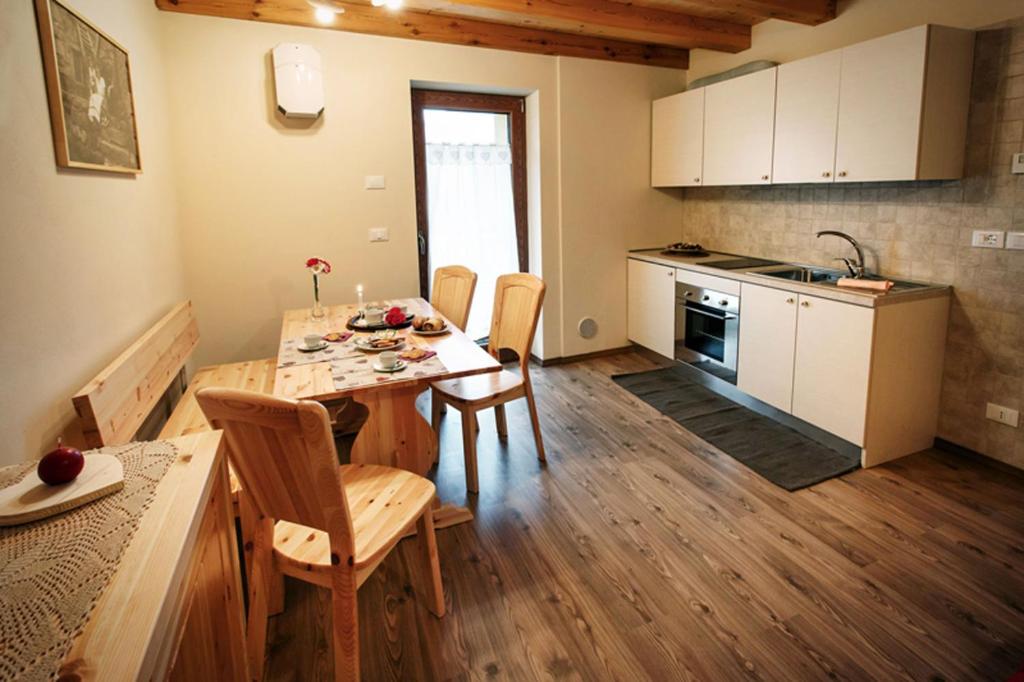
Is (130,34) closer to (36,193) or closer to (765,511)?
(36,193)

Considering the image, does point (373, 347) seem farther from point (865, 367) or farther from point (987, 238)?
point (987, 238)

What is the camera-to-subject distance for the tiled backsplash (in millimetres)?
2566

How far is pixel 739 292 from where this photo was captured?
11.4 feet

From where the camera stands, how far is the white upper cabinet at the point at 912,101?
102 inches

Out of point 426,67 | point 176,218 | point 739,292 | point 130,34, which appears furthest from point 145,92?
point 739,292

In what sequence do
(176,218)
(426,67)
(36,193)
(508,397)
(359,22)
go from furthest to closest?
(426,67) → (359,22) → (176,218) → (508,397) → (36,193)

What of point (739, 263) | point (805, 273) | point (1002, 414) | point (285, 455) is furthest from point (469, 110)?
point (1002, 414)

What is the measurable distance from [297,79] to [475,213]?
1582mm

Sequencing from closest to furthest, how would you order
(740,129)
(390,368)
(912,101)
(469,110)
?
Answer: (390,368) < (912,101) < (740,129) < (469,110)

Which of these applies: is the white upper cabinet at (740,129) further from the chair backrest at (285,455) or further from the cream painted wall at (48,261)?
the cream painted wall at (48,261)

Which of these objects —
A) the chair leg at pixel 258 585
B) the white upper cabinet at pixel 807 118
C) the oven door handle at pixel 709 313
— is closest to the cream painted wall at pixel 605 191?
the oven door handle at pixel 709 313

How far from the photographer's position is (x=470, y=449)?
2.64 meters

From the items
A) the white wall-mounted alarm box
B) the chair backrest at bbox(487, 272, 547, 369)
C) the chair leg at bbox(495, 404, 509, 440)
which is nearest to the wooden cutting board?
the chair backrest at bbox(487, 272, 547, 369)

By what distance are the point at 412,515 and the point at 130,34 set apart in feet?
8.54
